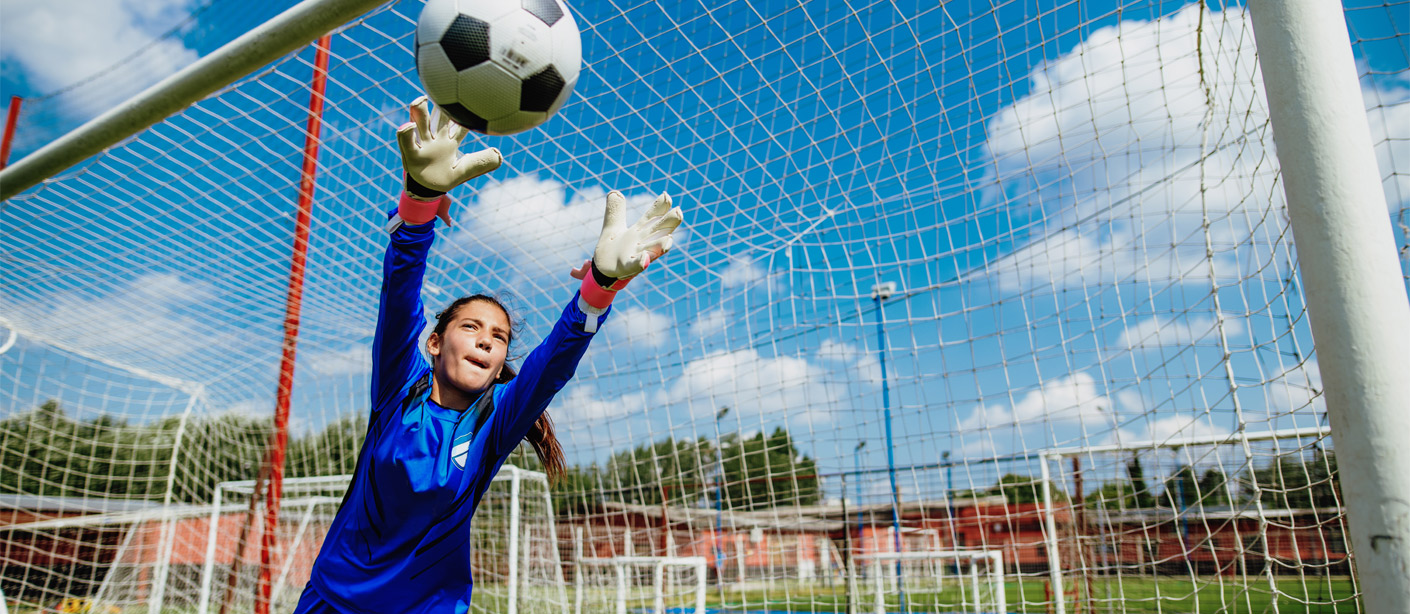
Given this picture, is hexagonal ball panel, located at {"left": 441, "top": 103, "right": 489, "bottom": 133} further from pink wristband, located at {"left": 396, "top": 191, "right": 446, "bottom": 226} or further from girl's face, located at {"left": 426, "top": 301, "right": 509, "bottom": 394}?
girl's face, located at {"left": 426, "top": 301, "right": 509, "bottom": 394}

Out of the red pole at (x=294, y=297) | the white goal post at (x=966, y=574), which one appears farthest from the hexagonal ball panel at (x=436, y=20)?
the white goal post at (x=966, y=574)

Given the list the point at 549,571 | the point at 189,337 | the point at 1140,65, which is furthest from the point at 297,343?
the point at 1140,65

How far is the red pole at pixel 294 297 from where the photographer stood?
184 inches

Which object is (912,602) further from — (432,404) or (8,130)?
(8,130)

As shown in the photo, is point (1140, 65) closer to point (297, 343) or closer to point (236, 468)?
point (297, 343)

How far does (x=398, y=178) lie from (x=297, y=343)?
3.09m

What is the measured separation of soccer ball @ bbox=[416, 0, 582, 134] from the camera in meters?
1.95

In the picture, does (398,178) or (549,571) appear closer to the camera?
(398,178)

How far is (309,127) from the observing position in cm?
487

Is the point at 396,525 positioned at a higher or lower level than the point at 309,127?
lower

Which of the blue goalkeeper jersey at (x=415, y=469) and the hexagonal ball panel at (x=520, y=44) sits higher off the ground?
the hexagonal ball panel at (x=520, y=44)

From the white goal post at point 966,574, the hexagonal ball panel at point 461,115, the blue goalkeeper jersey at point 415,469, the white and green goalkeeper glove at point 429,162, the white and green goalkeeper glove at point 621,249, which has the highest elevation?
the hexagonal ball panel at point 461,115

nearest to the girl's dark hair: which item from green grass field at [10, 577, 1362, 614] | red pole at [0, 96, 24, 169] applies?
green grass field at [10, 577, 1362, 614]

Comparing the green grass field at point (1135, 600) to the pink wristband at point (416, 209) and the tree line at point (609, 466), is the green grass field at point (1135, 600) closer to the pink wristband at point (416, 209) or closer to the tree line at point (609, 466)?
the tree line at point (609, 466)
